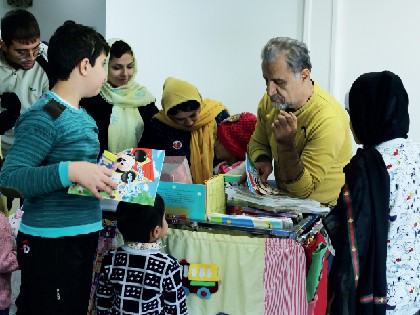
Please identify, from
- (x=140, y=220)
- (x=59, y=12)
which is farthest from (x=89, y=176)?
(x=59, y=12)

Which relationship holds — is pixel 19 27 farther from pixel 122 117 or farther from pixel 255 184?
pixel 255 184

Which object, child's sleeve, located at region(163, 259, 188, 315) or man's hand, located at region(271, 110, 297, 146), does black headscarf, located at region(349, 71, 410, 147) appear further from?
child's sleeve, located at region(163, 259, 188, 315)

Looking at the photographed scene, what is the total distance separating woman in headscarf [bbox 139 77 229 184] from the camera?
259 cm

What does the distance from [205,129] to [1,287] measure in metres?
1.19

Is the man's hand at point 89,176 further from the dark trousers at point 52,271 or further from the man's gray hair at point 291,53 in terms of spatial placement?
the man's gray hair at point 291,53

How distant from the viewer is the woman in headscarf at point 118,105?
8.72 ft

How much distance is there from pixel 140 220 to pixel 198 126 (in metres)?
0.96

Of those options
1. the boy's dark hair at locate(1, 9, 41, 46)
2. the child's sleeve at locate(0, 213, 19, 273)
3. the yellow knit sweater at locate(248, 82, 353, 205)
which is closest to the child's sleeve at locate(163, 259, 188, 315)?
the yellow knit sweater at locate(248, 82, 353, 205)

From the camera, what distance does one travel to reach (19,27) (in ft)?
8.61

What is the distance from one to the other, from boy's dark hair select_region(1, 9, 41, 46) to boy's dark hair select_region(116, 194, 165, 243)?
127 centimetres

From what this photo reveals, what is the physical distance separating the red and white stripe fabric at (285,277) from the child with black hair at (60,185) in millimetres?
581

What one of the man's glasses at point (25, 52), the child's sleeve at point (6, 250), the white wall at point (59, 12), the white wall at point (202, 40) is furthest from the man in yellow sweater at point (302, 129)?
the white wall at point (59, 12)

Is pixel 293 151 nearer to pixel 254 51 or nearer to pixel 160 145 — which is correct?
pixel 160 145

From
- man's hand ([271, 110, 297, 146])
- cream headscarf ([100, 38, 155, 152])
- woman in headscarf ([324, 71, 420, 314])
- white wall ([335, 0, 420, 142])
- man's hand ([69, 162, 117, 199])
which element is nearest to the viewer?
man's hand ([69, 162, 117, 199])
